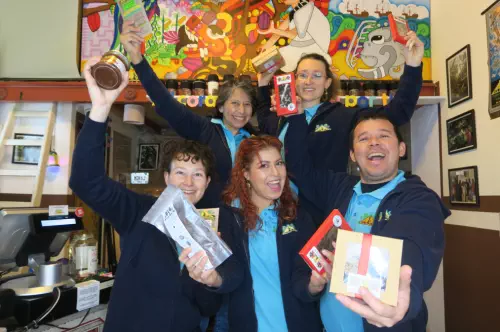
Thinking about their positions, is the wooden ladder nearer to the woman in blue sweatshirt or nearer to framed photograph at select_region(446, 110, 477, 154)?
the woman in blue sweatshirt

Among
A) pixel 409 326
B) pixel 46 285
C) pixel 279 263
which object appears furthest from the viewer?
pixel 46 285

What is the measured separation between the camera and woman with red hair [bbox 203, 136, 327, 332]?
147 cm

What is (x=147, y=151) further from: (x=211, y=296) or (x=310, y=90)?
(x=211, y=296)

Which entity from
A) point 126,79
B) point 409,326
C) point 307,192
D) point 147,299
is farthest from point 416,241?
point 126,79

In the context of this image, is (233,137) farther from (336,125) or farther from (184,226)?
(184,226)

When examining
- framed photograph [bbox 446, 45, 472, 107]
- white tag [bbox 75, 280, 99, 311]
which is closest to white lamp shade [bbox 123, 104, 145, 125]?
white tag [bbox 75, 280, 99, 311]

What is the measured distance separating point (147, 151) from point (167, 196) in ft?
13.1

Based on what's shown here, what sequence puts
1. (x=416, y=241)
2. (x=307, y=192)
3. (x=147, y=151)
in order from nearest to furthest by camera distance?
1. (x=416, y=241)
2. (x=307, y=192)
3. (x=147, y=151)

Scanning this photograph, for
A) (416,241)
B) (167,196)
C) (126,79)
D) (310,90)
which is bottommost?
(416,241)

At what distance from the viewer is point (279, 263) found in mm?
1525

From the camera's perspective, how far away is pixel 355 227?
145 centimetres

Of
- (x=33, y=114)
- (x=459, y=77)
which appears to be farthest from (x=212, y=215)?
(x=33, y=114)

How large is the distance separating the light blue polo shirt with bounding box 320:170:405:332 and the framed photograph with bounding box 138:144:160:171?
Result: 3.90m

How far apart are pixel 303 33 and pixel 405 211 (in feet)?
10.8
